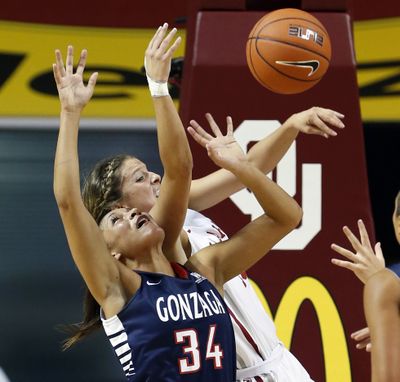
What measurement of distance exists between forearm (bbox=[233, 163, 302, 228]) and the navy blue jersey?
374 mm

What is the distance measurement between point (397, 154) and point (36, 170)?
2531 mm

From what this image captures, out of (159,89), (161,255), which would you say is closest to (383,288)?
(161,255)

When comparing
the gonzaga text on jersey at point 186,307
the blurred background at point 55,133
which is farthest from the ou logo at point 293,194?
the gonzaga text on jersey at point 186,307

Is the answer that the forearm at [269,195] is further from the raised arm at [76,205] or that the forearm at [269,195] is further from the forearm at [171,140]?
the raised arm at [76,205]

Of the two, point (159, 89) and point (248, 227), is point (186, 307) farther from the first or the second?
point (159, 89)

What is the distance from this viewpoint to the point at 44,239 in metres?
6.85

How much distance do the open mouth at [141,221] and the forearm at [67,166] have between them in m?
0.32

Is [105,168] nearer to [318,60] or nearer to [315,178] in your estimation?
[318,60]

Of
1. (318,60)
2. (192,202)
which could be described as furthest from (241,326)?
(318,60)

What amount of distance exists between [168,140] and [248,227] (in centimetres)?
41

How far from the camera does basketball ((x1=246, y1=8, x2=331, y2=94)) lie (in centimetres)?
412

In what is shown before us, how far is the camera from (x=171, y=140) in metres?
3.11

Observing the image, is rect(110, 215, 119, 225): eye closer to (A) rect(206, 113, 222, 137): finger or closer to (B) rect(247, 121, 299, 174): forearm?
(A) rect(206, 113, 222, 137): finger

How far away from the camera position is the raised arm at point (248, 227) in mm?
3145
